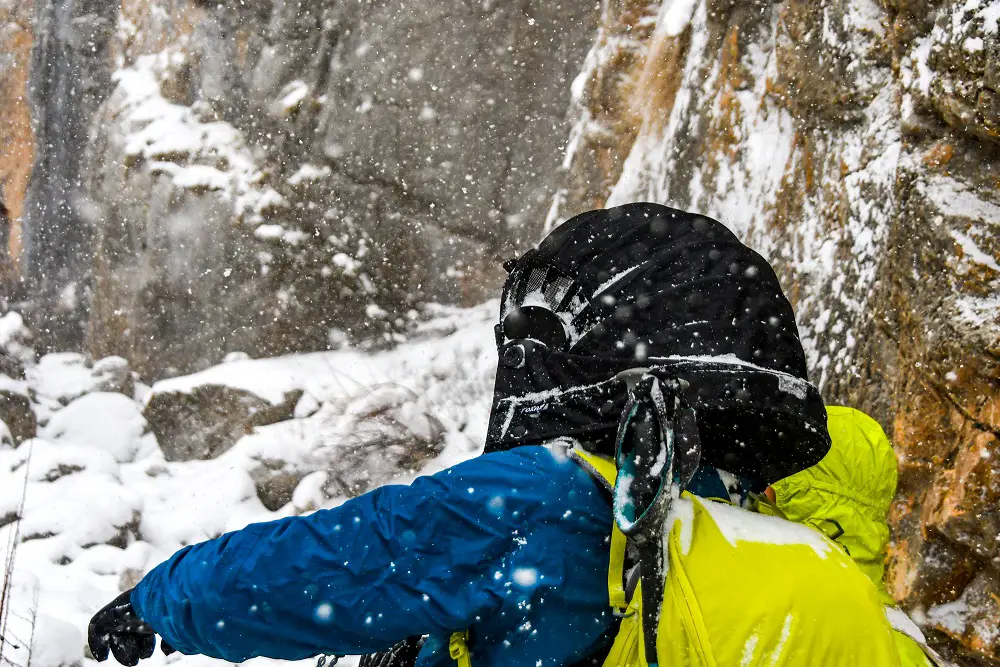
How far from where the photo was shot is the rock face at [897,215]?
2447 mm

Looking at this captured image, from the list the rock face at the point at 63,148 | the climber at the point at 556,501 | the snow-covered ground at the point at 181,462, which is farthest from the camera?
the rock face at the point at 63,148

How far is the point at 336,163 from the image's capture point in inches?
252

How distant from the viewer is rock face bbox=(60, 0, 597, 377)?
6.26 meters

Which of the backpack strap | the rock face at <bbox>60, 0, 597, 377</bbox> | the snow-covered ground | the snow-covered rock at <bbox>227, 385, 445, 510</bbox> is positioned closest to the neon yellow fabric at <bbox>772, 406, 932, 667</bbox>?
the backpack strap

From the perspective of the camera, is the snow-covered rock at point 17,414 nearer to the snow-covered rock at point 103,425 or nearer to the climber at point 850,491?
the snow-covered rock at point 103,425

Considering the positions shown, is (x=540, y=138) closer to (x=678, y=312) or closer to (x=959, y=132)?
(x=959, y=132)

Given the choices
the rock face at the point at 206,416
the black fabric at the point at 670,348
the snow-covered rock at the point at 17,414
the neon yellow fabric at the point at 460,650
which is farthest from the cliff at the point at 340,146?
the neon yellow fabric at the point at 460,650

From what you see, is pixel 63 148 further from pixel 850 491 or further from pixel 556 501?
pixel 556 501

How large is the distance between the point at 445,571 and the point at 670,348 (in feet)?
1.60

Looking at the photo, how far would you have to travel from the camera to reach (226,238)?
21.0 ft

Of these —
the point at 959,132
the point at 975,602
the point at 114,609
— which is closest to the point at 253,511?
the point at 114,609

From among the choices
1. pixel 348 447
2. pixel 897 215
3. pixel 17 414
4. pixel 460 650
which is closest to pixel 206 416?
pixel 348 447

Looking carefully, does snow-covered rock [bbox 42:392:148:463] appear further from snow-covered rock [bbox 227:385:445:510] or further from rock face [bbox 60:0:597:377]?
snow-covered rock [bbox 227:385:445:510]

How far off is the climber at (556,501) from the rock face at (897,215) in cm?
155
